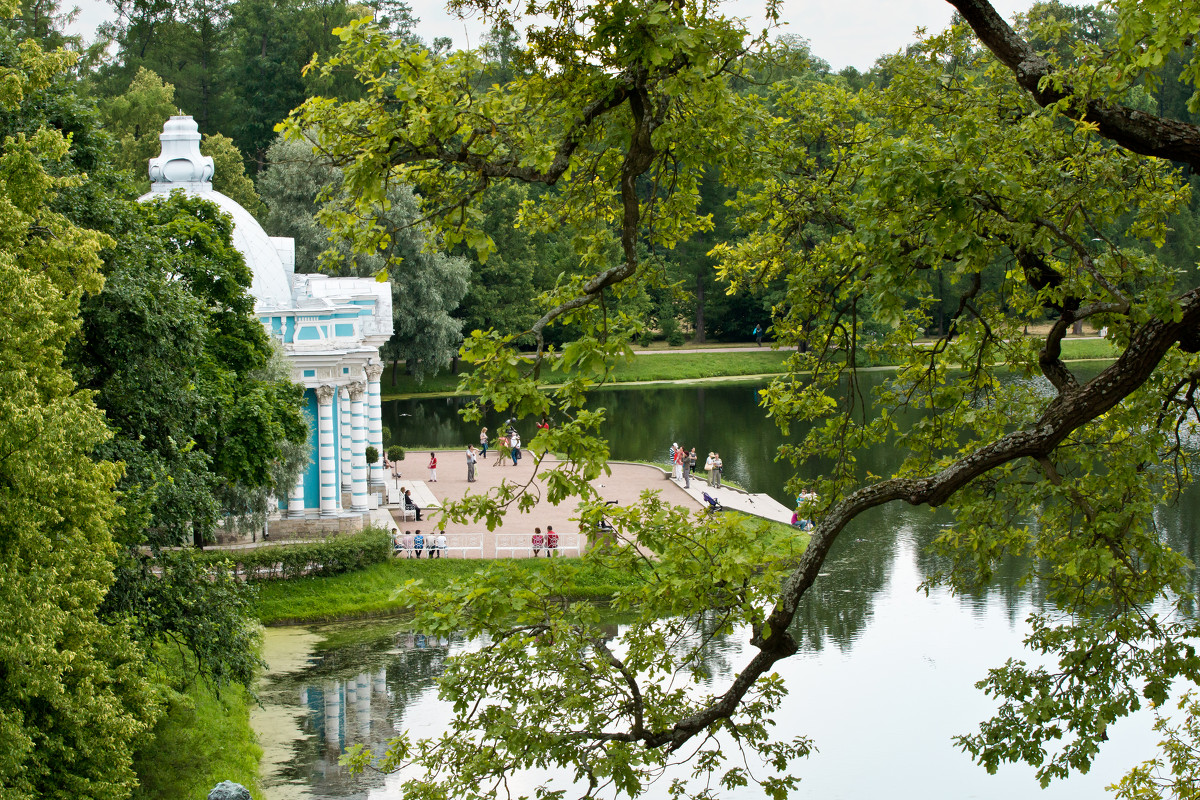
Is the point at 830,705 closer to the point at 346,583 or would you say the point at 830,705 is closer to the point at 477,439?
the point at 346,583

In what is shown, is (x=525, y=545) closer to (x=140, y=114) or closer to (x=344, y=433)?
(x=344, y=433)

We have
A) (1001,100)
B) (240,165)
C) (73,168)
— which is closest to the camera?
(1001,100)

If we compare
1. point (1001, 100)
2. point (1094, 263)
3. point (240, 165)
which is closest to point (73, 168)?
point (1001, 100)

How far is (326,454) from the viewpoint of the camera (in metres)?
32.8

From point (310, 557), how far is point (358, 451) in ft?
17.6

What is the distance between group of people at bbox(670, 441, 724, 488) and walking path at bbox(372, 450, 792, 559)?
290 mm

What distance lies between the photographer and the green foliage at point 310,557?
94.4ft

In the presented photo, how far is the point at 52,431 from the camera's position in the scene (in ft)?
41.7

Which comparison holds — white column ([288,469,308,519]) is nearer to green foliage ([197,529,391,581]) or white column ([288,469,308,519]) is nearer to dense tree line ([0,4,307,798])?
green foliage ([197,529,391,581])

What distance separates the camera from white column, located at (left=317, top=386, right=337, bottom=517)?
32781 mm

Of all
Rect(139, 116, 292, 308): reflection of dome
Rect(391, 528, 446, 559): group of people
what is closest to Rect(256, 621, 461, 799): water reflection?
Rect(391, 528, 446, 559): group of people

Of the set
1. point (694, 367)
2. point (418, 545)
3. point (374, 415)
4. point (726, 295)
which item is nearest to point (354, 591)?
point (418, 545)

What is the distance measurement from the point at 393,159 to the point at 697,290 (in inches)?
2847

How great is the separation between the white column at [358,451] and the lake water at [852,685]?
646 centimetres
